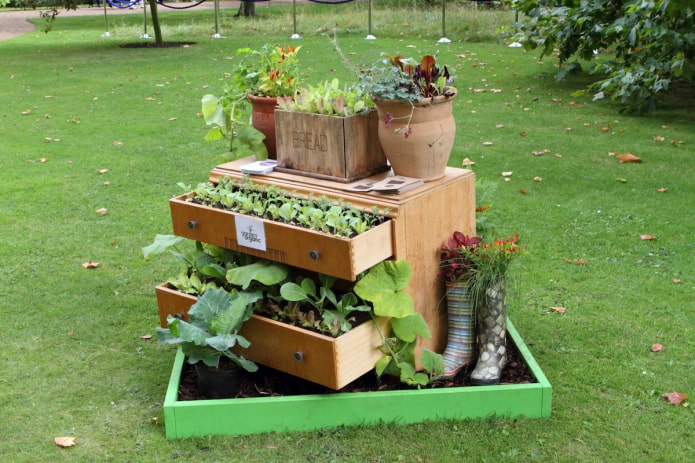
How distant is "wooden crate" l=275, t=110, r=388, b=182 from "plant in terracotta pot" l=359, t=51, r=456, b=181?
138mm

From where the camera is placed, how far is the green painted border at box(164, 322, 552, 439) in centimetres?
311

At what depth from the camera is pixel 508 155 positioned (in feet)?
23.3

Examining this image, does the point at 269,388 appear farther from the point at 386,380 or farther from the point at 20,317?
the point at 20,317

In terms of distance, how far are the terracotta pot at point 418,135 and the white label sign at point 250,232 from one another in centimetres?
59

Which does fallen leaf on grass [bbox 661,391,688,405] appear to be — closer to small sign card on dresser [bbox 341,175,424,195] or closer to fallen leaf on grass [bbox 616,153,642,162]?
small sign card on dresser [bbox 341,175,424,195]

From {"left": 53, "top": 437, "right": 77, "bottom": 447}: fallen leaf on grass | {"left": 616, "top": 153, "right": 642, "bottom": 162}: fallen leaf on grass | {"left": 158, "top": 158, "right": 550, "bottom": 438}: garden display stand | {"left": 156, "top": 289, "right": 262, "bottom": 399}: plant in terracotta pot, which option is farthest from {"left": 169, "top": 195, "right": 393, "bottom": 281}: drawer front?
{"left": 616, "top": 153, "right": 642, "bottom": 162}: fallen leaf on grass

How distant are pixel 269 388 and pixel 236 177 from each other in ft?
3.08

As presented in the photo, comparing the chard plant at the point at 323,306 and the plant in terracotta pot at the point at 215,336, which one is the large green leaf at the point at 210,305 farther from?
the chard plant at the point at 323,306

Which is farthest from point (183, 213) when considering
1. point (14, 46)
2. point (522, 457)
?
point (14, 46)

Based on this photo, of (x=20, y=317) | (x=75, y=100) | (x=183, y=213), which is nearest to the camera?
(x=183, y=213)

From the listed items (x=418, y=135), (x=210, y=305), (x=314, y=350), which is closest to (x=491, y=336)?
(x=314, y=350)

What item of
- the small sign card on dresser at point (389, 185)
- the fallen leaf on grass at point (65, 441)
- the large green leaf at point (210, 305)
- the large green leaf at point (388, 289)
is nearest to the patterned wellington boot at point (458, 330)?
the large green leaf at point (388, 289)

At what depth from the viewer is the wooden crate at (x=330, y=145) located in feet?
11.0

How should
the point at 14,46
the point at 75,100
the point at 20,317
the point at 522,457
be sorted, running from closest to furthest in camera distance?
the point at 522,457, the point at 20,317, the point at 75,100, the point at 14,46
